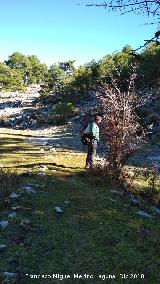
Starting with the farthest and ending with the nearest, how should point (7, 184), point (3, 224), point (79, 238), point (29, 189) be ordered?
point (7, 184) < point (29, 189) < point (3, 224) < point (79, 238)

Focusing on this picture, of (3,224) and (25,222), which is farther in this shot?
(25,222)

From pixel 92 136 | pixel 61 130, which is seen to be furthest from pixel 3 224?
pixel 61 130

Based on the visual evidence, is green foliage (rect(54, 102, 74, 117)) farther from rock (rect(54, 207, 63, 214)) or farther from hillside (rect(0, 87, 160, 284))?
rock (rect(54, 207, 63, 214))

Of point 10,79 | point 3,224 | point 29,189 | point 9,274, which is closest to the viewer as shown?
point 9,274

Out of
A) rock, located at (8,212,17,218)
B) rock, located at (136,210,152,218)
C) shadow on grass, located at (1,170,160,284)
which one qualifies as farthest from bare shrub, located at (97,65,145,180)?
rock, located at (8,212,17,218)

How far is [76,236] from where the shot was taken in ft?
30.9

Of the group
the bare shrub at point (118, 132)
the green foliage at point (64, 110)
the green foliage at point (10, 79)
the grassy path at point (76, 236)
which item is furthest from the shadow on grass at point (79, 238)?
the green foliage at point (10, 79)

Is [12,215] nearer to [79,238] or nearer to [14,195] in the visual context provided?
[14,195]

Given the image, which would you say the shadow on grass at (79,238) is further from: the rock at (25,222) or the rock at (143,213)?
the rock at (143,213)

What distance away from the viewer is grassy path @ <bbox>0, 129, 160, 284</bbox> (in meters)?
7.87

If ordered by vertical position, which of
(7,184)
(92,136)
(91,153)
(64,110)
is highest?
(64,110)

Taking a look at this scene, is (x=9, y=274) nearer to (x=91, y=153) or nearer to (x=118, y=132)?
(x=118, y=132)

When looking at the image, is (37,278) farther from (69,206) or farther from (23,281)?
(69,206)

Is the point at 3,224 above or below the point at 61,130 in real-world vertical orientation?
below
